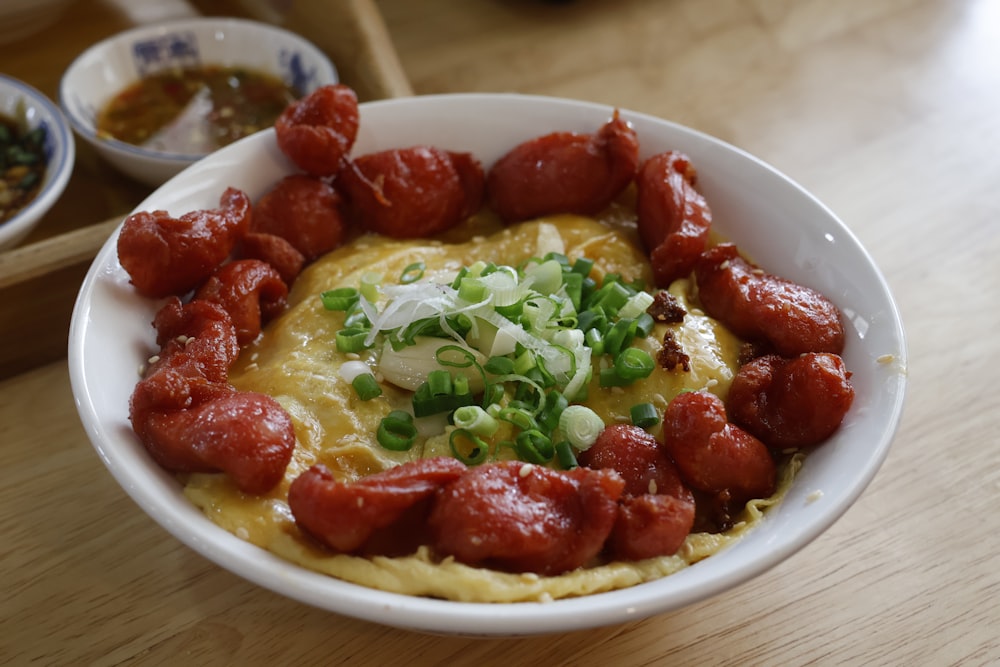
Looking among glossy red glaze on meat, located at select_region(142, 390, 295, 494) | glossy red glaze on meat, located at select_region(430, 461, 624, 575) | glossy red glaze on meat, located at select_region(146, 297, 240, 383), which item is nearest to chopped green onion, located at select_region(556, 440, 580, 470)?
glossy red glaze on meat, located at select_region(430, 461, 624, 575)

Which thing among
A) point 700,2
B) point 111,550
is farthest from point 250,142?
point 700,2

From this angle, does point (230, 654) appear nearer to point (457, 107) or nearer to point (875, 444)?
point (875, 444)

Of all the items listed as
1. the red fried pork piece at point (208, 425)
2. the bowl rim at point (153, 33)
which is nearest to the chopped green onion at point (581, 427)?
the red fried pork piece at point (208, 425)

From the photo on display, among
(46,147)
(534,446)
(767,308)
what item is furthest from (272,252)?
(767,308)

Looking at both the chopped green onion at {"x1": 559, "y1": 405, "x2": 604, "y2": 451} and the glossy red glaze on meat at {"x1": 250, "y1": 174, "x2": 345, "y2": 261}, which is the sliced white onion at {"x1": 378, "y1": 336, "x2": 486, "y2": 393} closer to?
the chopped green onion at {"x1": 559, "y1": 405, "x2": 604, "y2": 451}

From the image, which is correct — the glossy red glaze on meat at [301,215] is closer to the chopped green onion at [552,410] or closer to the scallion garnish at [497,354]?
the scallion garnish at [497,354]

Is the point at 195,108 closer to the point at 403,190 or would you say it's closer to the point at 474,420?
the point at 403,190
